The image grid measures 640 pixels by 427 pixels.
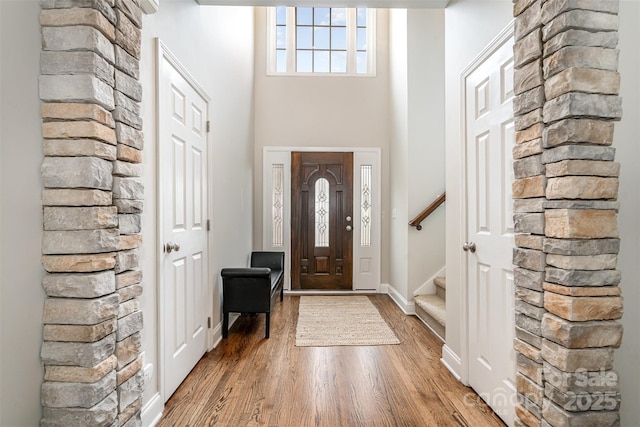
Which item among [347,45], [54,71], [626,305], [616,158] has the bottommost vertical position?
[626,305]

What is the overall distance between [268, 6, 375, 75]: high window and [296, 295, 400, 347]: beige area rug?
314 centimetres

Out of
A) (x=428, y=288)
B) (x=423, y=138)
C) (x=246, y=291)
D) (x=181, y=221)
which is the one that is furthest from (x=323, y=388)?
(x=423, y=138)

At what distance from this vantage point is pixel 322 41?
210 inches

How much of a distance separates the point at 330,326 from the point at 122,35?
294 cm

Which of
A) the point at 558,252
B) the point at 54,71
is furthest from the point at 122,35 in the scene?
the point at 558,252

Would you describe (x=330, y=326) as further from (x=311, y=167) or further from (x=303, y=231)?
(x=311, y=167)

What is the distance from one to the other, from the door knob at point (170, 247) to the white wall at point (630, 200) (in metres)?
2.05

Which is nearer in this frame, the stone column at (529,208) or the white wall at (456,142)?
the stone column at (529,208)

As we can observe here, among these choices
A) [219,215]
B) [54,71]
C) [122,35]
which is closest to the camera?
[54,71]

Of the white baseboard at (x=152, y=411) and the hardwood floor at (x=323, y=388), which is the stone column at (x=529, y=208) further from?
the white baseboard at (x=152, y=411)

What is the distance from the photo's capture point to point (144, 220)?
179cm

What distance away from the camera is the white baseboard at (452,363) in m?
2.36

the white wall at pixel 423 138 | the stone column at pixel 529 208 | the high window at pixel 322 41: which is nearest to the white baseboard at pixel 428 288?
the white wall at pixel 423 138

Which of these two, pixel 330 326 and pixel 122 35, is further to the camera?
pixel 330 326
